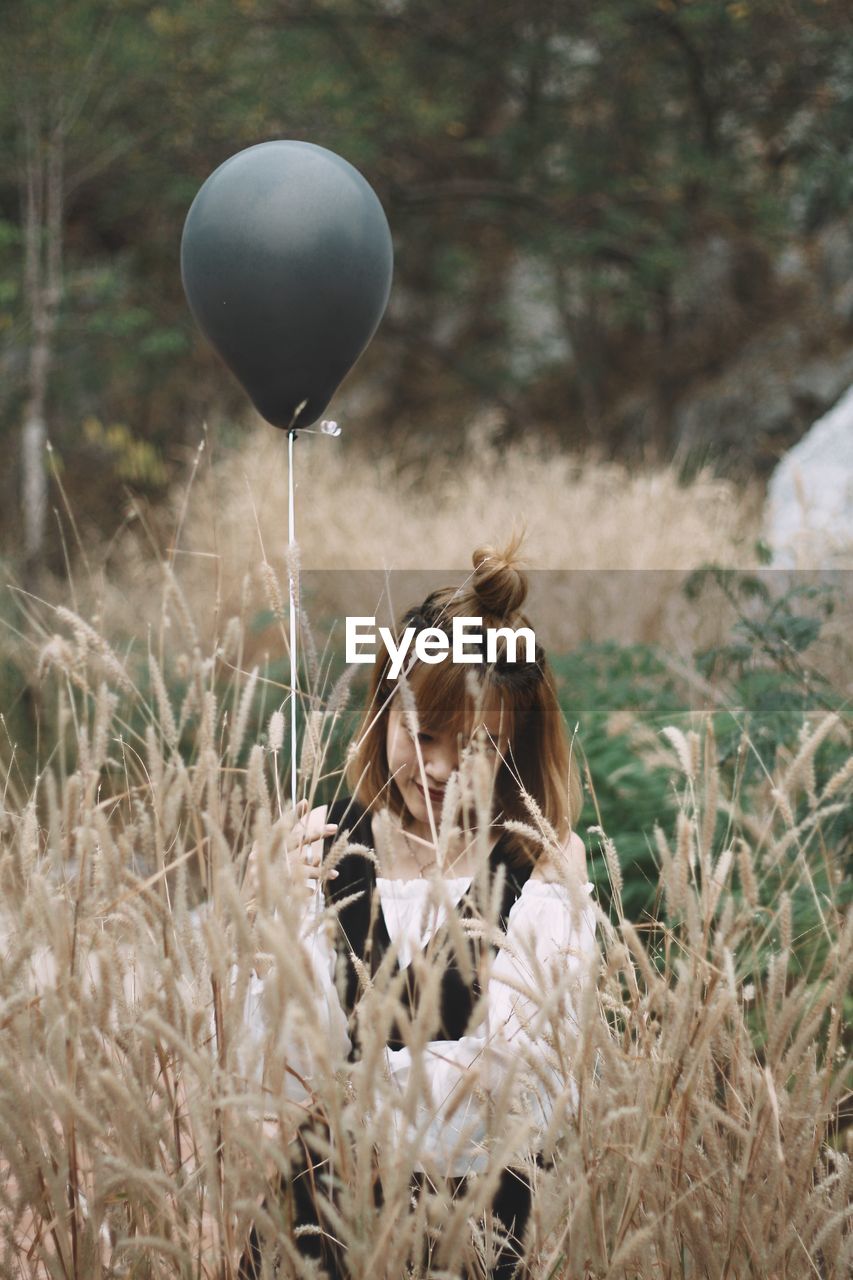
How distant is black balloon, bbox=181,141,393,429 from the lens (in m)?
2.44

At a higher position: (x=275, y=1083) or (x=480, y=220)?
(x=480, y=220)

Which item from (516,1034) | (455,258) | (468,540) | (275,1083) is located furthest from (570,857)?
(455,258)

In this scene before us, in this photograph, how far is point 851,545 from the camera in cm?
385

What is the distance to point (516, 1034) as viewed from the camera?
4.46 feet

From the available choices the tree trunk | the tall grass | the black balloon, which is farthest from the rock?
the tree trunk

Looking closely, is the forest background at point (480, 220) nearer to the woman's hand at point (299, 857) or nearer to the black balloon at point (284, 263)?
the black balloon at point (284, 263)

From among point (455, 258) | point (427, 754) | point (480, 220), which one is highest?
point (480, 220)

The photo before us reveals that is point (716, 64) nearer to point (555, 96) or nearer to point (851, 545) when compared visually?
point (555, 96)

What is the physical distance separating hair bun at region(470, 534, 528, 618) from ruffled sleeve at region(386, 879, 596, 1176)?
0.40m

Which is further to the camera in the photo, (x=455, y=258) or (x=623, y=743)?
(x=455, y=258)

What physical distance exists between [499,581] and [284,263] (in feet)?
3.54

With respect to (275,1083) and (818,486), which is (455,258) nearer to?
(818,486)

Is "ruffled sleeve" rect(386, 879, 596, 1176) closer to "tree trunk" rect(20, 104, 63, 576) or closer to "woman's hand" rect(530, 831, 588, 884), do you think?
"woman's hand" rect(530, 831, 588, 884)

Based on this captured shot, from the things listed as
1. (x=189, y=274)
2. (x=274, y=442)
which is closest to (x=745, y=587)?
(x=189, y=274)
